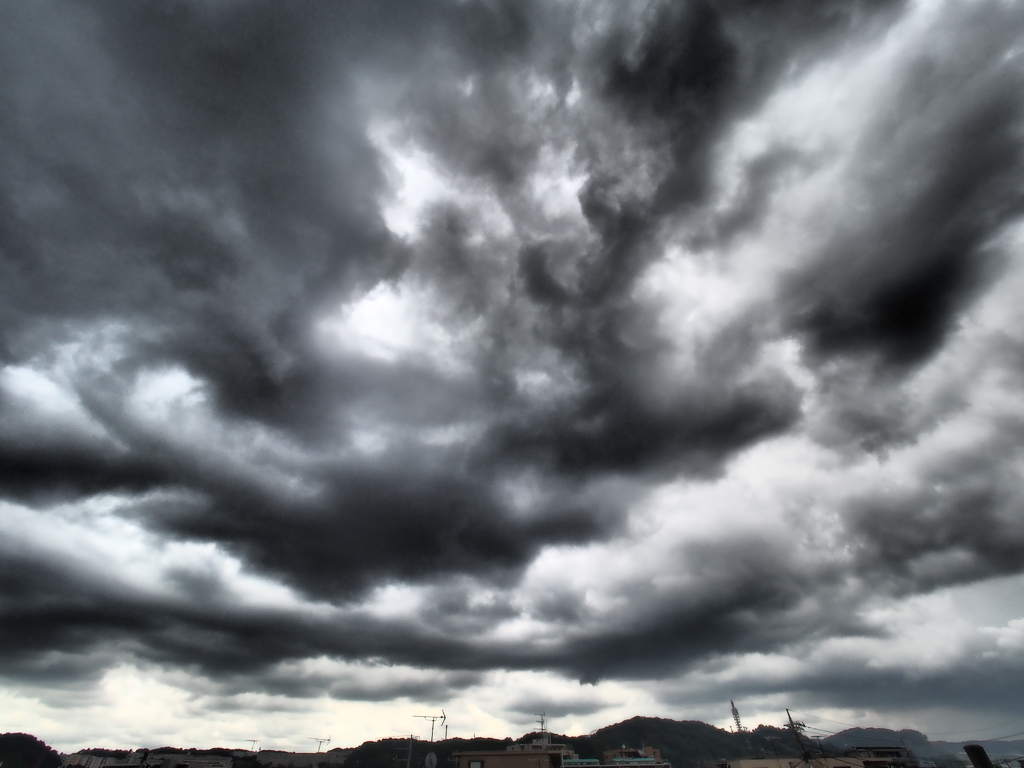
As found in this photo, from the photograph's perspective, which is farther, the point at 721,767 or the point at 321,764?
the point at 321,764

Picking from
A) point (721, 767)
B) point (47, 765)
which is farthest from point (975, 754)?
point (47, 765)

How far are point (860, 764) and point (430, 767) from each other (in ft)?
221

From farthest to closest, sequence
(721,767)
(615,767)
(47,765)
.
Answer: (47,765) < (615,767) < (721,767)

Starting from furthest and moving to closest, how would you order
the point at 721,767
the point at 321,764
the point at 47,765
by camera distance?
the point at 321,764 < the point at 47,765 < the point at 721,767

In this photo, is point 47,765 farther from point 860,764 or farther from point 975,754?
point 975,754

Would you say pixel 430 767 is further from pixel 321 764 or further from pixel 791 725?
pixel 321 764

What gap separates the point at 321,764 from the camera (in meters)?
186

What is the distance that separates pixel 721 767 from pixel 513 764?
39.5 meters

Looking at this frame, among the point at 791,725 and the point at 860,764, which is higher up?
the point at 791,725

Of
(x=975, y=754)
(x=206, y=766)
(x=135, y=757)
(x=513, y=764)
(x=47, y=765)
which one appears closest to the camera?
(x=975, y=754)

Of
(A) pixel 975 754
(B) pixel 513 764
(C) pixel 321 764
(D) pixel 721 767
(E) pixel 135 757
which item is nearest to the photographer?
(A) pixel 975 754

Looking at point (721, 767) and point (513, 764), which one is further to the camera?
point (721, 767)

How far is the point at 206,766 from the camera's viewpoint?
99.6 meters

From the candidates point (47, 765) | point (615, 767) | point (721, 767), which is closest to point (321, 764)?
point (47, 765)
